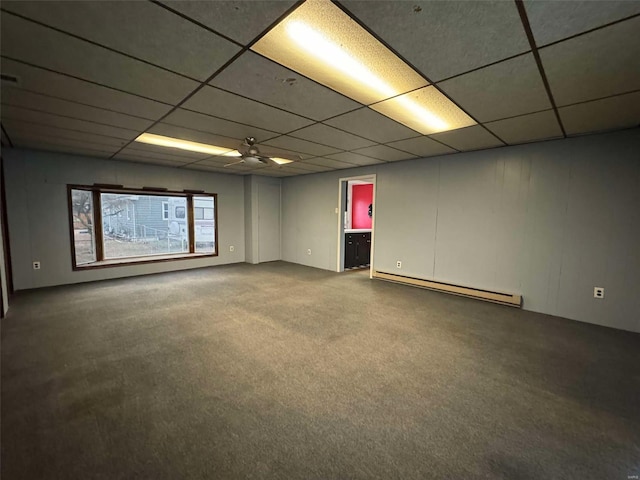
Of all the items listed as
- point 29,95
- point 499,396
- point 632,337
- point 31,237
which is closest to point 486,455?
point 499,396

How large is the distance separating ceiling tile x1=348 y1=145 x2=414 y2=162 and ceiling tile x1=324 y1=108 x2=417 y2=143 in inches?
18.9

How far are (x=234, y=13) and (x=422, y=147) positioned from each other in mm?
3421

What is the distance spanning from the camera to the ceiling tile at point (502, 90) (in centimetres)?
195

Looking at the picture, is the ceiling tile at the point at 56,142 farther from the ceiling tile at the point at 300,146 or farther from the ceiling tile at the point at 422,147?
the ceiling tile at the point at 422,147

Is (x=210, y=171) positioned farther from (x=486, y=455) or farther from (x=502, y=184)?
(x=486, y=455)

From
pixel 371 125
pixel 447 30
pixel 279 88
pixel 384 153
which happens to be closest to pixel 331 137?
pixel 371 125

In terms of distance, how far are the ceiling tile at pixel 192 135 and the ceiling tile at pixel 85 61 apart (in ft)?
3.06

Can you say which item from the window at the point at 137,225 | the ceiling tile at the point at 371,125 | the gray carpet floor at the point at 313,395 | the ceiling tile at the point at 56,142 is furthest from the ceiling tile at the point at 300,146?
the window at the point at 137,225

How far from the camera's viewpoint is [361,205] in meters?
8.67

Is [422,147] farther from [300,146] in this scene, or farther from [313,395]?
[313,395]

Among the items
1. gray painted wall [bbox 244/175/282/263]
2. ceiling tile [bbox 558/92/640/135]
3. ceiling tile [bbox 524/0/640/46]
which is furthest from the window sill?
ceiling tile [bbox 558/92/640/135]

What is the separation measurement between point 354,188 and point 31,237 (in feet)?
24.6

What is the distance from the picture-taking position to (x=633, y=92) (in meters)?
2.27

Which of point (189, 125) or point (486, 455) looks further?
point (189, 125)
